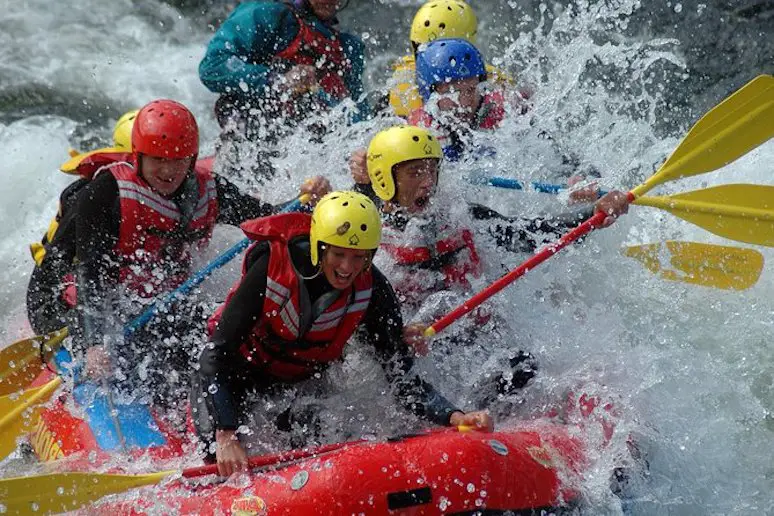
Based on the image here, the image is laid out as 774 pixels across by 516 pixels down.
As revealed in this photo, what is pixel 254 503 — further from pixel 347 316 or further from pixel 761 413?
pixel 761 413

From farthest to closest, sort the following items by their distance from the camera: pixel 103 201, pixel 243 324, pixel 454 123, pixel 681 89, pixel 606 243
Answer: pixel 681 89, pixel 606 243, pixel 454 123, pixel 103 201, pixel 243 324

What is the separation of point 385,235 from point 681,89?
13.9 ft

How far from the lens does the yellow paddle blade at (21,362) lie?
4707mm

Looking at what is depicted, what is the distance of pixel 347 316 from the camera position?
406 cm

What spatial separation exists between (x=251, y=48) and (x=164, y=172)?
71.7 inches

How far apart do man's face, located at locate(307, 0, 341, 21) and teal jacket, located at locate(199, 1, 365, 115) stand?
39 mm

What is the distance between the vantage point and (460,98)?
565 centimetres

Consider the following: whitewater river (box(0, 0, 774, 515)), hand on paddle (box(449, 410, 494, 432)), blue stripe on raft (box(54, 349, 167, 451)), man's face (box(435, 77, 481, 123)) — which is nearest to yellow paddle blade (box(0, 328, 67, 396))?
blue stripe on raft (box(54, 349, 167, 451))

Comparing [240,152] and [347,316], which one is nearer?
[347,316]

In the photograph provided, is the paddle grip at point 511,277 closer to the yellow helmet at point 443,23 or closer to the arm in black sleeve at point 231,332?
the arm in black sleeve at point 231,332

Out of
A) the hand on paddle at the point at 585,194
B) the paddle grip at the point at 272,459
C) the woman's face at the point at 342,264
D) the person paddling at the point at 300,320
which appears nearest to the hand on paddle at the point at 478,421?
the person paddling at the point at 300,320

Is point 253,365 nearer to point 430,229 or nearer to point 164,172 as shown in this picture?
point 164,172

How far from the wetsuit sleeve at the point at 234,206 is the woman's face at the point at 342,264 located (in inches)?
44.1

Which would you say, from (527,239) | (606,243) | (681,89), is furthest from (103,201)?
(681,89)
